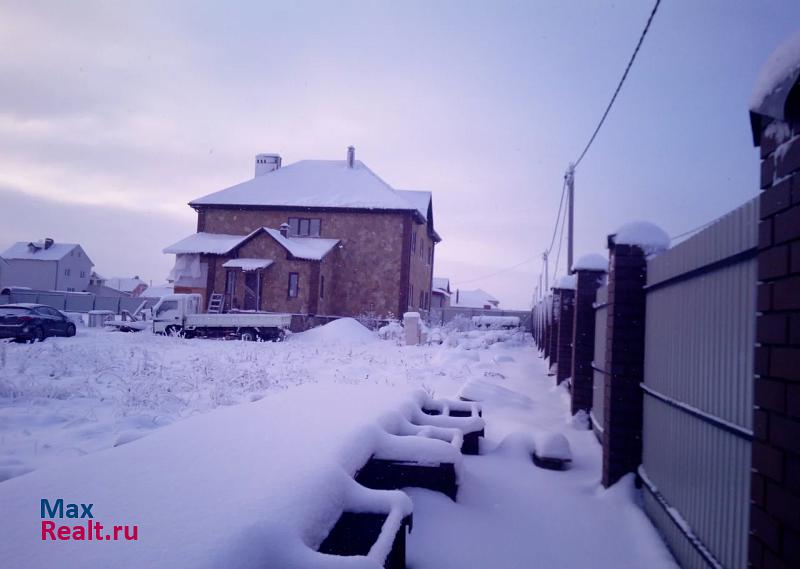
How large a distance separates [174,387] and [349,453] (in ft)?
22.3

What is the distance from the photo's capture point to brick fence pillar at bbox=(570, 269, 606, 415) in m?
6.94

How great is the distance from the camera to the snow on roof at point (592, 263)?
707 centimetres

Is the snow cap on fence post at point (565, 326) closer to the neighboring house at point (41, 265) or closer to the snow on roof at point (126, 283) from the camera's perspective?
the neighboring house at point (41, 265)

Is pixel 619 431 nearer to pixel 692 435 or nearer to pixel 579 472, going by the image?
pixel 579 472

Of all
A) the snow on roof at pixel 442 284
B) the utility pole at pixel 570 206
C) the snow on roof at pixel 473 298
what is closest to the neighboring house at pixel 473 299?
the snow on roof at pixel 473 298

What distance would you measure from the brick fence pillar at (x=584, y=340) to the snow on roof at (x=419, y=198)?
2363 centimetres

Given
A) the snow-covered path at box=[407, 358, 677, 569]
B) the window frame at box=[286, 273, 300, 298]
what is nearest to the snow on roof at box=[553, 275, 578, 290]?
the snow-covered path at box=[407, 358, 677, 569]

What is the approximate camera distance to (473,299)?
91.7m

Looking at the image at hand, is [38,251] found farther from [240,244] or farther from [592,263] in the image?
[592,263]

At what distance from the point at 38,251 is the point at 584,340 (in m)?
68.4

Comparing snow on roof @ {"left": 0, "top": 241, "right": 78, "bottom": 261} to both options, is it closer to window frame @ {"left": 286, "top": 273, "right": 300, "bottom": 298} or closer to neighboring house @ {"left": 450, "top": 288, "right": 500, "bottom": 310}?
A: window frame @ {"left": 286, "top": 273, "right": 300, "bottom": 298}

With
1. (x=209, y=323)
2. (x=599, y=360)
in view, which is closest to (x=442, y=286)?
(x=209, y=323)

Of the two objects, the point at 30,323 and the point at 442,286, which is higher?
the point at 442,286

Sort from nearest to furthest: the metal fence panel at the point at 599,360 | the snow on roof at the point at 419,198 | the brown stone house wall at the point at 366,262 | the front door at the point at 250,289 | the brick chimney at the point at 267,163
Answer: the metal fence panel at the point at 599,360, the front door at the point at 250,289, the brown stone house wall at the point at 366,262, the snow on roof at the point at 419,198, the brick chimney at the point at 267,163
